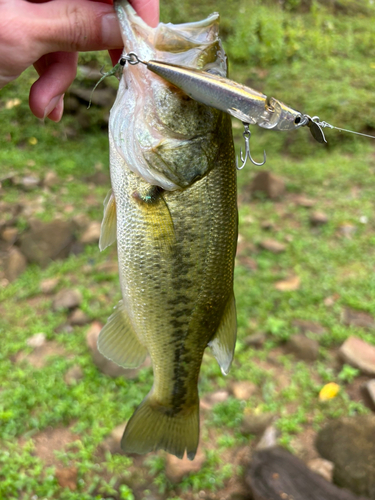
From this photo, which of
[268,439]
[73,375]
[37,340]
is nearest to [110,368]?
[73,375]

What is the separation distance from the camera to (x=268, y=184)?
5555mm

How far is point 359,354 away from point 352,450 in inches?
33.2

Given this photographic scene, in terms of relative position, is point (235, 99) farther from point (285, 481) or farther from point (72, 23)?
point (285, 481)

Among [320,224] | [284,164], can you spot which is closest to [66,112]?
[284,164]

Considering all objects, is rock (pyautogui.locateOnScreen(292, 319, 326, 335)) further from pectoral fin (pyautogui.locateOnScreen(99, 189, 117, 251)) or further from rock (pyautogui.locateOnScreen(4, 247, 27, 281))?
rock (pyautogui.locateOnScreen(4, 247, 27, 281))

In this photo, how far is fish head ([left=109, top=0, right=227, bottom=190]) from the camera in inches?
49.5

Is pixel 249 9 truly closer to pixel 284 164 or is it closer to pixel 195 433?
pixel 284 164

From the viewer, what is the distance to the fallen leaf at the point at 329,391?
3.10m

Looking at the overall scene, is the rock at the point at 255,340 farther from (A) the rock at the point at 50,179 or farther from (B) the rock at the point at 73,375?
(A) the rock at the point at 50,179

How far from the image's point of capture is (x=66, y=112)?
682 cm

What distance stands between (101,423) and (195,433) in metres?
1.37

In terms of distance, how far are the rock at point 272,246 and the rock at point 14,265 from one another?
250 centimetres

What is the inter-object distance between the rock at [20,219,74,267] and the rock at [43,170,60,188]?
1.15 m

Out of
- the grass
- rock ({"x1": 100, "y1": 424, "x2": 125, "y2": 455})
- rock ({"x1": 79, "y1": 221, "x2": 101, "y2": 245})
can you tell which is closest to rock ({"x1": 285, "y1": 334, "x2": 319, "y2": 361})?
the grass
